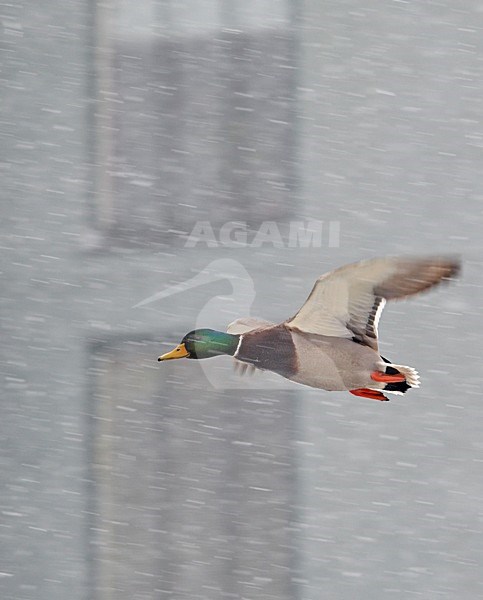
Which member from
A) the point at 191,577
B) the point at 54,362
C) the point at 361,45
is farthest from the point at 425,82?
the point at 191,577

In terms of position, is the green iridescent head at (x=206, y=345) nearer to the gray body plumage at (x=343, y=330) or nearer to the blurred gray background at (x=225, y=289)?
the gray body plumage at (x=343, y=330)

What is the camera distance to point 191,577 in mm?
1882

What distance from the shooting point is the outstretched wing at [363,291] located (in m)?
1.34

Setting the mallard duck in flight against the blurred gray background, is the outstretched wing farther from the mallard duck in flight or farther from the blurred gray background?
the blurred gray background

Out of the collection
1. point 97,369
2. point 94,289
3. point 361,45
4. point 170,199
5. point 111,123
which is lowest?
point 97,369

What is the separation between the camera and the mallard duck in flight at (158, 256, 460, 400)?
53.1 inches

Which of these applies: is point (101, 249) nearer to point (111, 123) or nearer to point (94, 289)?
point (94, 289)

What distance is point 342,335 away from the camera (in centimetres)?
144

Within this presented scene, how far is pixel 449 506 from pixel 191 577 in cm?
48

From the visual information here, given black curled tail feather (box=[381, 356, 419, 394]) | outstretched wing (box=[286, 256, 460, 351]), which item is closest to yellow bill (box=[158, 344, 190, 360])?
outstretched wing (box=[286, 256, 460, 351])

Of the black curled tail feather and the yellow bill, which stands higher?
the black curled tail feather

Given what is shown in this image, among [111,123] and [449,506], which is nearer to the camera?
[449,506]

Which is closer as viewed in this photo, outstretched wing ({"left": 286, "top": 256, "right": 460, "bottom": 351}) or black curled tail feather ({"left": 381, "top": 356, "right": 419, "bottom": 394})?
outstretched wing ({"left": 286, "top": 256, "right": 460, "bottom": 351})

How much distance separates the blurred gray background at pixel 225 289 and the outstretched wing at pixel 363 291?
1.01ft
